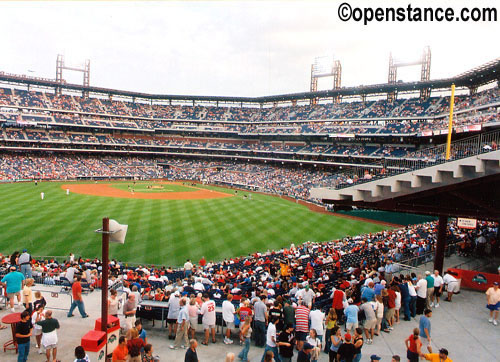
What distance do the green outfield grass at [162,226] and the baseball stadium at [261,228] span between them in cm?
19

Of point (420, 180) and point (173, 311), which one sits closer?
point (173, 311)

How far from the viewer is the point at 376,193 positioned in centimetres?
1541

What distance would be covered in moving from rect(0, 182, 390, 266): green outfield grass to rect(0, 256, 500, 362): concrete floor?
977 cm

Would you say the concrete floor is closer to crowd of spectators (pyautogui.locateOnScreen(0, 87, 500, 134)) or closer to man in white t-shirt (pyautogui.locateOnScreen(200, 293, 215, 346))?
man in white t-shirt (pyautogui.locateOnScreen(200, 293, 215, 346))

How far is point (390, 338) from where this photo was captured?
30.8 ft

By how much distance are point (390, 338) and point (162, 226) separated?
67.5 feet

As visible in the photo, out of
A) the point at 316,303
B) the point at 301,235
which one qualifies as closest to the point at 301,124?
the point at 301,235

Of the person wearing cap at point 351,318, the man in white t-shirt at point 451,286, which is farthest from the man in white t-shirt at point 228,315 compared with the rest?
the man in white t-shirt at point 451,286

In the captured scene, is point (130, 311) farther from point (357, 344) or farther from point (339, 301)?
point (339, 301)

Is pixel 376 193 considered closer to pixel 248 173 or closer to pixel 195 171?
pixel 248 173

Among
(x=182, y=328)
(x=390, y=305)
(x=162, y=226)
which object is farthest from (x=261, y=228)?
(x=182, y=328)

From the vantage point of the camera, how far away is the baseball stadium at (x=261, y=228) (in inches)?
333

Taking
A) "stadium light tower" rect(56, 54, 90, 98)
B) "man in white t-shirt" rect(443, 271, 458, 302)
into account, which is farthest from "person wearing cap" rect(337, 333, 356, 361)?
"stadium light tower" rect(56, 54, 90, 98)

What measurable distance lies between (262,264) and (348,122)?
4670 cm
